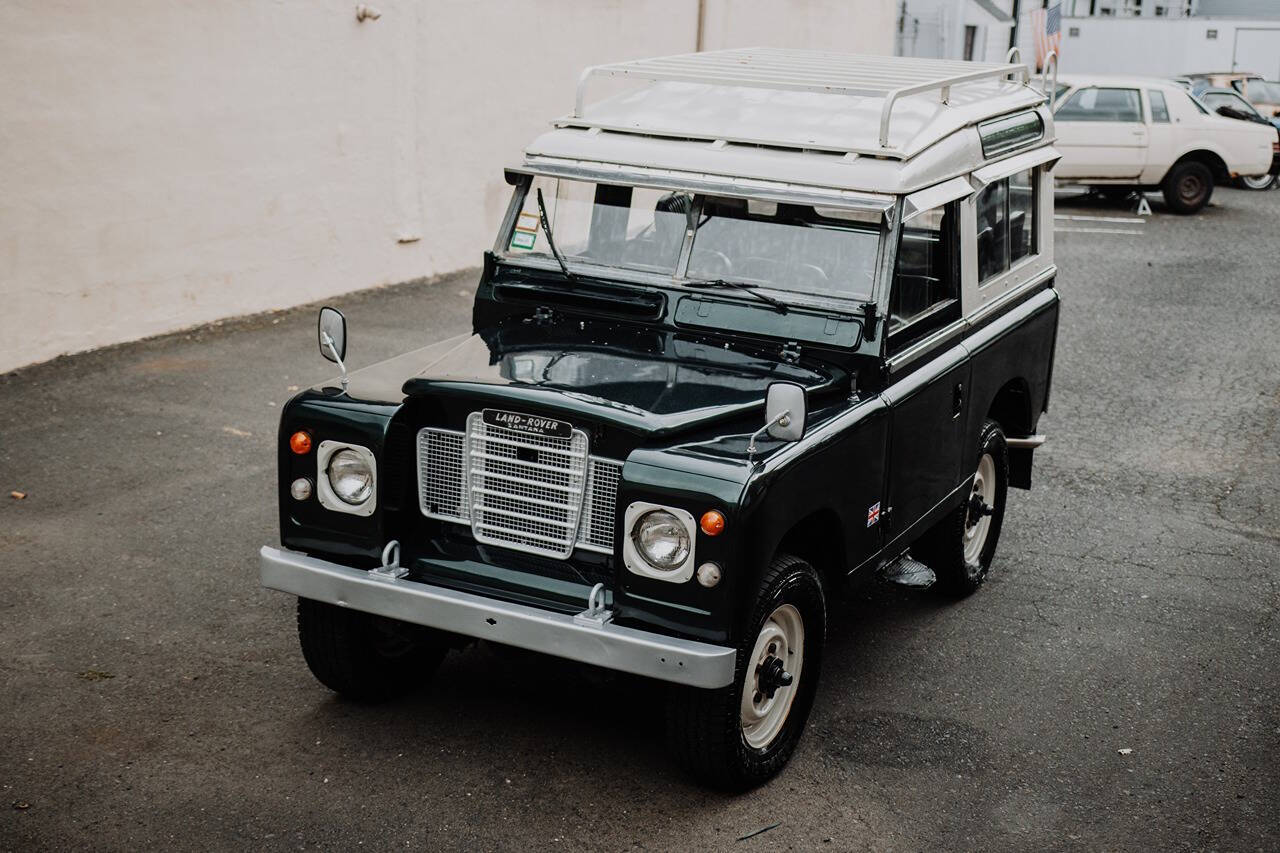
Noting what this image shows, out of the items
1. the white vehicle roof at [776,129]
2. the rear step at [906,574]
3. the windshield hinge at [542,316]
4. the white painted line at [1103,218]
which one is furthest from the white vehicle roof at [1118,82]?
the windshield hinge at [542,316]

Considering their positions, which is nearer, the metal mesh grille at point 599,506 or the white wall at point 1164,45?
the metal mesh grille at point 599,506

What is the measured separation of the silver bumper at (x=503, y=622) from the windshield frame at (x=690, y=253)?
1573mm

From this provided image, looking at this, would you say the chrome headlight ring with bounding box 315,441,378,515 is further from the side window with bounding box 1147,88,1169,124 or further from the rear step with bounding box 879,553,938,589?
the side window with bounding box 1147,88,1169,124

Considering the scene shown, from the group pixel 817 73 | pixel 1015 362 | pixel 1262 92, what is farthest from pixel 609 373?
pixel 1262 92

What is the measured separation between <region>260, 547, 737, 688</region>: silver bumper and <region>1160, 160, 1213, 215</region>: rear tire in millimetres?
17131

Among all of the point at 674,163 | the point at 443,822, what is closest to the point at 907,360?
the point at 674,163

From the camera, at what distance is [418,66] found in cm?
1252

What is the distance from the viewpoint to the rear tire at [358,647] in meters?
4.92

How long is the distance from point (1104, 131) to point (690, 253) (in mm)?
15180

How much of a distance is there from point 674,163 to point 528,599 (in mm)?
1947

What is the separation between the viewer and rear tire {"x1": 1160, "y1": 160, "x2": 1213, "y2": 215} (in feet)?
62.5

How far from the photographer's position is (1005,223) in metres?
6.46

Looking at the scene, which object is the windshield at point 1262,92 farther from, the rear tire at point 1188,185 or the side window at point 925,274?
the side window at point 925,274

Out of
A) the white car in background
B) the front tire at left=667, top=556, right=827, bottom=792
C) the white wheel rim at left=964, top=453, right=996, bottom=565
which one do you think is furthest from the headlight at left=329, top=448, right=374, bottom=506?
the white car in background
